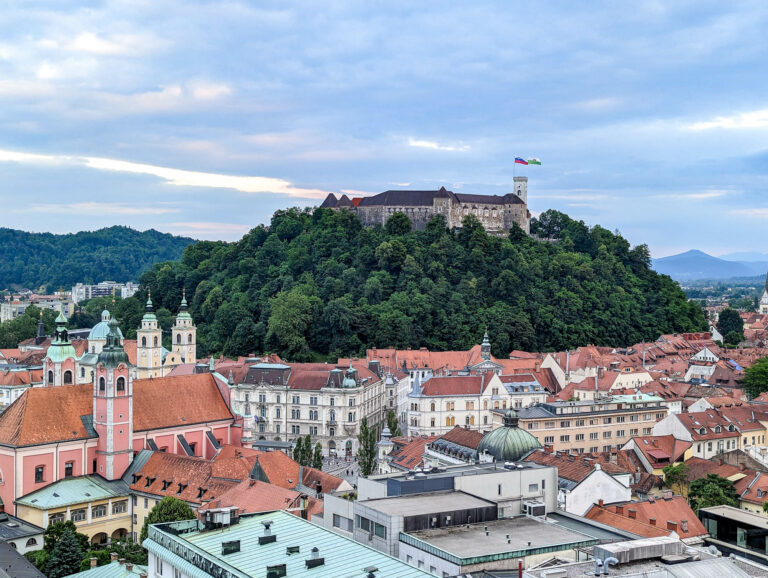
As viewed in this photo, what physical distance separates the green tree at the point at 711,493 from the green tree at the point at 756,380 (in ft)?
137

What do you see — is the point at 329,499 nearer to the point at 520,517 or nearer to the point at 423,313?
the point at 520,517

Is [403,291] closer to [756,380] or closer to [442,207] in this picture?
[442,207]

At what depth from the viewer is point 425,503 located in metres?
33.8

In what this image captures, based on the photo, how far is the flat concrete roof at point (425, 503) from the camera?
32781 mm

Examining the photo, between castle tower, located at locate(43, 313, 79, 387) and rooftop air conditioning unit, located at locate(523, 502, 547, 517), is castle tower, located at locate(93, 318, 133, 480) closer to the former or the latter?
castle tower, located at locate(43, 313, 79, 387)

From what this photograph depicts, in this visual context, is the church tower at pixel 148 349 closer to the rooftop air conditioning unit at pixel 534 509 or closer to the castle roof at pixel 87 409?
the castle roof at pixel 87 409

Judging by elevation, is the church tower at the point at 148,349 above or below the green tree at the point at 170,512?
above

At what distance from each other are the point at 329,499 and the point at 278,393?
5161cm

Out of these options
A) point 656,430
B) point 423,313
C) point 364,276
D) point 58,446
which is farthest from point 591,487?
point 364,276

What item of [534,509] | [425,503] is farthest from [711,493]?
[425,503]

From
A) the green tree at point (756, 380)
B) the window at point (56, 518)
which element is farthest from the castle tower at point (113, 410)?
the green tree at point (756, 380)

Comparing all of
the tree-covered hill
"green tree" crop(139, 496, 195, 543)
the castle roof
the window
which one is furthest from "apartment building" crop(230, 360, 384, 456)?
"green tree" crop(139, 496, 195, 543)

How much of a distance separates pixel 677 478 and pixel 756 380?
40170 mm

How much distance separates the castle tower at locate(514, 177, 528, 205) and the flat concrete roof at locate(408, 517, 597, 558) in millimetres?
124843
